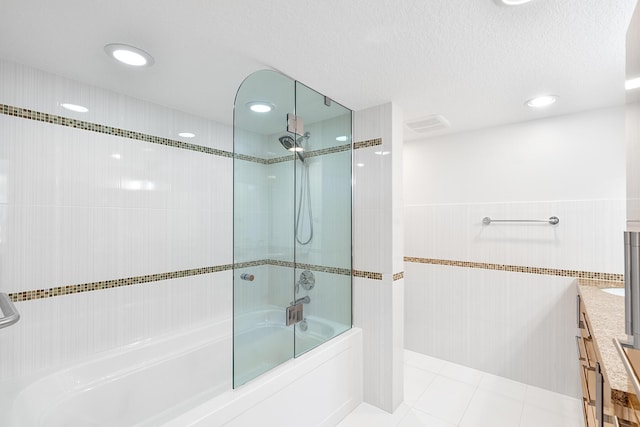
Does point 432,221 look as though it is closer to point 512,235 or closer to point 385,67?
point 512,235

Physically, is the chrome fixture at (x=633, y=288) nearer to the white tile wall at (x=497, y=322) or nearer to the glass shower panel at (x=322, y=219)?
the glass shower panel at (x=322, y=219)

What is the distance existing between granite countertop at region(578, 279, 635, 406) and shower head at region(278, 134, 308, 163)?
1726 mm

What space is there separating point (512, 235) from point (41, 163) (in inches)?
138

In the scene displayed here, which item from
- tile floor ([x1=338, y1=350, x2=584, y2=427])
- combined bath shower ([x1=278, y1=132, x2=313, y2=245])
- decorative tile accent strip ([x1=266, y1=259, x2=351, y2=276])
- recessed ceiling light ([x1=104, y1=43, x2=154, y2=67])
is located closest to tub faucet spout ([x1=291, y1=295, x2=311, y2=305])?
decorative tile accent strip ([x1=266, y1=259, x2=351, y2=276])

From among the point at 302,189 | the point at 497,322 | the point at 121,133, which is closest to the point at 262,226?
the point at 302,189

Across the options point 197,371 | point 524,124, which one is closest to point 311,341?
point 197,371

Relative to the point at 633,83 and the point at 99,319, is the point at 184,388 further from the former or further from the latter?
the point at 633,83

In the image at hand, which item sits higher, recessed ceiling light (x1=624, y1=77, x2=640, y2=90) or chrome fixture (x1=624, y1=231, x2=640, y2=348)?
recessed ceiling light (x1=624, y1=77, x2=640, y2=90)

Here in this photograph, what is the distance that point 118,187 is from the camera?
7.02ft

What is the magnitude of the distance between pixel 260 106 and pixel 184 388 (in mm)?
2000

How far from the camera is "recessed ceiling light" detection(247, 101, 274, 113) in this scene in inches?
68.7

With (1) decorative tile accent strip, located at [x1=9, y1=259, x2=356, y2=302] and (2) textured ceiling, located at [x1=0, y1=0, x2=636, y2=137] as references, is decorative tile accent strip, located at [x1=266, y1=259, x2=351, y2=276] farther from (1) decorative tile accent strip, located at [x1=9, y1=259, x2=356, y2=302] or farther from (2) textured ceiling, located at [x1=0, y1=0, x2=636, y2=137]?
(2) textured ceiling, located at [x1=0, y1=0, x2=636, y2=137]

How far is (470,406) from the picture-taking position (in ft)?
7.77

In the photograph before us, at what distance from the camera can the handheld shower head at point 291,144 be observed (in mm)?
1921
